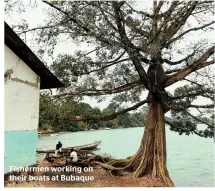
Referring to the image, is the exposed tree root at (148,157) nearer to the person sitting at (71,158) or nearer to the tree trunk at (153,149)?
the tree trunk at (153,149)

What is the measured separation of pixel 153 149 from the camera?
22.8 ft

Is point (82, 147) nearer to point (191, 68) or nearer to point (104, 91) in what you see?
point (104, 91)

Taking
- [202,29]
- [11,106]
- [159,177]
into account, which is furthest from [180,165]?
[11,106]

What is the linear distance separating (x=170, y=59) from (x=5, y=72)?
2.70 metres

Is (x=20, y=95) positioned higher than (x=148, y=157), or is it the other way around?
(x=20, y=95)

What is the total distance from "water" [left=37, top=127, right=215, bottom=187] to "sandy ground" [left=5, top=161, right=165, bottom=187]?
A: 1.24 ft

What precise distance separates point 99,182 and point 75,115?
1615 mm

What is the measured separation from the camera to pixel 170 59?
6.88 meters

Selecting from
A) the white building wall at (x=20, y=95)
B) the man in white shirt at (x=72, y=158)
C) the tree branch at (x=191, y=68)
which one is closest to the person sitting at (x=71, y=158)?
the man in white shirt at (x=72, y=158)

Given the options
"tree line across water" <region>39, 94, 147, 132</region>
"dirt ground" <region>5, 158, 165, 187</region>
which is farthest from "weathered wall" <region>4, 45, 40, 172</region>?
"tree line across water" <region>39, 94, 147, 132</region>

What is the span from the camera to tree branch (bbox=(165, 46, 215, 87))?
6.59 meters

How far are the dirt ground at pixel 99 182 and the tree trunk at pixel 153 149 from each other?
154 mm

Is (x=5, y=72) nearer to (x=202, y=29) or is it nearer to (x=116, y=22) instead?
(x=116, y=22)

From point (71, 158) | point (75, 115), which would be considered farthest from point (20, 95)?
point (75, 115)
